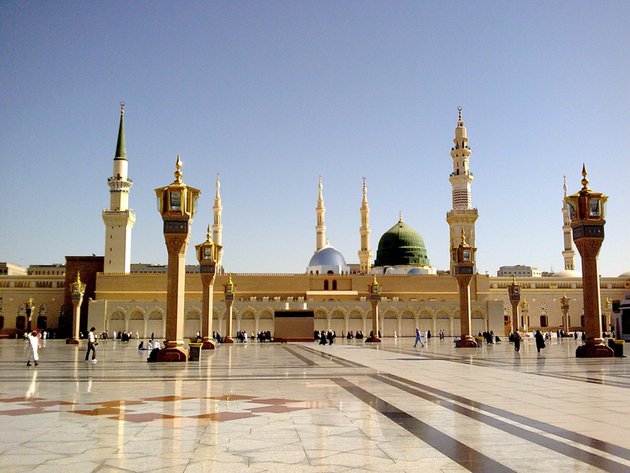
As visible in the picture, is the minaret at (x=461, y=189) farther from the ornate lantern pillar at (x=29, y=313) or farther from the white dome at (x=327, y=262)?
the ornate lantern pillar at (x=29, y=313)

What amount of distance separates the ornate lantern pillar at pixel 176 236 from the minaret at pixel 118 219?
40.5m

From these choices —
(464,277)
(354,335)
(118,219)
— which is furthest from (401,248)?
(464,277)

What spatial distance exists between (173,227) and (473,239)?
41.2m

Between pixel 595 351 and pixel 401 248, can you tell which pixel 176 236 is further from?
pixel 401 248

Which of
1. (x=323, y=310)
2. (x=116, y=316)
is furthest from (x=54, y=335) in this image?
(x=323, y=310)

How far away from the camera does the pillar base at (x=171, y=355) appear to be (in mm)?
16938

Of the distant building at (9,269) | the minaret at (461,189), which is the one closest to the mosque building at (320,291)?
the minaret at (461,189)

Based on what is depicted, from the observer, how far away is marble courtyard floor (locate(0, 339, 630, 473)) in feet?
15.5

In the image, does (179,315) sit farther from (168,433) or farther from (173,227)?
(168,433)

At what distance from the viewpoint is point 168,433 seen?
228 inches

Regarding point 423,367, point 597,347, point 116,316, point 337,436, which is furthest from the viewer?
point 116,316

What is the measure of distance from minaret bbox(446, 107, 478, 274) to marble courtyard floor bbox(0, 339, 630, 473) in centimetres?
4412

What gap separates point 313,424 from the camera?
6344 millimetres

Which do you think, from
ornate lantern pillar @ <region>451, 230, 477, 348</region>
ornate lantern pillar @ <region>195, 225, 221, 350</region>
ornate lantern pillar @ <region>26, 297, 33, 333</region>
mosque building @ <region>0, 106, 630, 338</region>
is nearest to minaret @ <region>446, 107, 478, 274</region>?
mosque building @ <region>0, 106, 630, 338</region>
